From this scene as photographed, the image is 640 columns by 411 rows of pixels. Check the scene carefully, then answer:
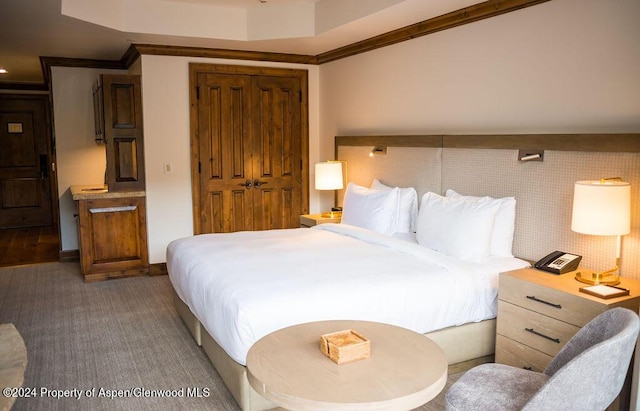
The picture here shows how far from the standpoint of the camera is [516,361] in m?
3.02

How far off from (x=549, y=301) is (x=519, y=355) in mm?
402

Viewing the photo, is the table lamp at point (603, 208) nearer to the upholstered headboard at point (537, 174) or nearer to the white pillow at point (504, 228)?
the upholstered headboard at point (537, 174)

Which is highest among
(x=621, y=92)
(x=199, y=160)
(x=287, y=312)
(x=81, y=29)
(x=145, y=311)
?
(x=81, y=29)

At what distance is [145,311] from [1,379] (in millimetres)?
2697

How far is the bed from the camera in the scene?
276 centimetres

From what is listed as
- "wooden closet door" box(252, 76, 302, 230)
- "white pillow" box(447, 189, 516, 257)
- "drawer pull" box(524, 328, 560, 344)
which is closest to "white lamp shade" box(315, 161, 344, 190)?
"wooden closet door" box(252, 76, 302, 230)

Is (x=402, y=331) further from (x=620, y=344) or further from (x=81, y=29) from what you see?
(x=81, y=29)

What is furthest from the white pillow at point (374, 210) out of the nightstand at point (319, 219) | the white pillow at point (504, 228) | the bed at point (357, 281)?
the white pillow at point (504, 228)

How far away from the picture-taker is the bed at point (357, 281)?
276cm

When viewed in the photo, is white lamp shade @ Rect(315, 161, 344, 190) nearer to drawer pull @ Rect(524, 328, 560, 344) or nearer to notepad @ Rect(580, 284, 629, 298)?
drawer pull @ Rect(524, 328, 560, 344)

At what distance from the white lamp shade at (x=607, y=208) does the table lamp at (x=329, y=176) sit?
9.60ft

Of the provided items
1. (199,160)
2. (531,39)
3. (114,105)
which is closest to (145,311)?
(199,160)

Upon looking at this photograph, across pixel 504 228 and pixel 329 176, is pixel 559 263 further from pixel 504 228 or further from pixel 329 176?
pixel 329 176

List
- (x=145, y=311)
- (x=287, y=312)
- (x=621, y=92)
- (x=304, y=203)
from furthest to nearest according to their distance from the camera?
(x=304, y=203) < (x=145, y=311) < (x=621, y=92) < (x=287, y=312)
